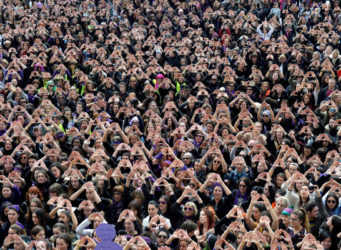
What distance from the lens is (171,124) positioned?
41.5 ft

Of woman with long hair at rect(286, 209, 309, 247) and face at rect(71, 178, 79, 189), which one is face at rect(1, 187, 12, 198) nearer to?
face at rect(71, 178, 79, 189)

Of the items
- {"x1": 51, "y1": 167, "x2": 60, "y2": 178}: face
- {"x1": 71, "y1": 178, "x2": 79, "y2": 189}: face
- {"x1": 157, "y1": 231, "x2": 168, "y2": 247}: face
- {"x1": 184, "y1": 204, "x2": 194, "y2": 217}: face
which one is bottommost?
{"x1": 157, "y1": 231, "x2": 168, "y2": 247}: face

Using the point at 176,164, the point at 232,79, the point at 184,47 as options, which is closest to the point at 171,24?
the point at 184,47

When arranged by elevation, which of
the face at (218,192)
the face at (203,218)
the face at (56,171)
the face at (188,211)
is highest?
the face at (56,171)

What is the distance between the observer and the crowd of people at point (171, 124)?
28.9ft

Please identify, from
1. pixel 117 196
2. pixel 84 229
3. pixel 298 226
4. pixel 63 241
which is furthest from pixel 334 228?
Answer: pixel 63 241

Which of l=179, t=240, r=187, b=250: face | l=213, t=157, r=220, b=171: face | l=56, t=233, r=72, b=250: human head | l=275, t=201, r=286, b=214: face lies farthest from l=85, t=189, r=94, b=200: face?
l=275, t=201, r=286, b=214: face

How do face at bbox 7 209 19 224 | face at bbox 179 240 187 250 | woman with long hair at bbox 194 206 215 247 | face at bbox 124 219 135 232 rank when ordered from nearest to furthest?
1. face at bbox 179 240 187 250
2. face at bbox 124 219 135 232
3. woman with long hair at bbox 194 206 215 247
4. face at bbox 7 209 19 224

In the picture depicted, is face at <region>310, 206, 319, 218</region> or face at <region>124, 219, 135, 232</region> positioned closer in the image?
face at <region>124, 219, 135, 232</region>

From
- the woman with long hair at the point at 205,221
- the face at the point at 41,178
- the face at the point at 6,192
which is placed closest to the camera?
the woman with long hair at the point at 205,221

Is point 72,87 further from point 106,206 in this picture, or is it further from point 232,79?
point 106,206

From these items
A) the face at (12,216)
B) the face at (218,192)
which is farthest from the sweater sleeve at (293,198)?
the face at (12,216)

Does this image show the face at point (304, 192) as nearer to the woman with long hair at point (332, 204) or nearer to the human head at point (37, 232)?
the woman with long hair at point (332, 204)

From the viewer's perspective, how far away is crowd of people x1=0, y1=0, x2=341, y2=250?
8.80 meters
